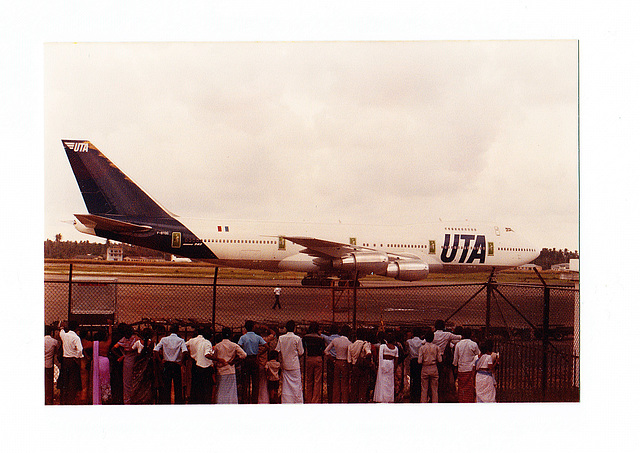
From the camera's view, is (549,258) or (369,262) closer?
(369,262)

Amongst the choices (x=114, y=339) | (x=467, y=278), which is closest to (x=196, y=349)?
(x=114, y=339)

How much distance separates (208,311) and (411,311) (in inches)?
249

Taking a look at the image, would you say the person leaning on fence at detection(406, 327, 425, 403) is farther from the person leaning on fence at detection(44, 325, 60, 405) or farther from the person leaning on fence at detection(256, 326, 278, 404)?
the person leaning on fence at detection(44, 325, 60, 405)

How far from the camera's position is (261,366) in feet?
22.2

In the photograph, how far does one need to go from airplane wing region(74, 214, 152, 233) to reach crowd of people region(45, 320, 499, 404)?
8007 mm

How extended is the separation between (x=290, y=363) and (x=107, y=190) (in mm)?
10874

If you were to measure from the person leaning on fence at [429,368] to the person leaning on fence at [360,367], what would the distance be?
72 cm

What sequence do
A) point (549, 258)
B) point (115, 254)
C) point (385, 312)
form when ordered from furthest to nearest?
point (115, 254), point (549, 258), point (385, 312)

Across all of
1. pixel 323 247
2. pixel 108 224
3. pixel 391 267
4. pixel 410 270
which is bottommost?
pixel 410 270

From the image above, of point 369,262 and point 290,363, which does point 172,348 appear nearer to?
point 290,363

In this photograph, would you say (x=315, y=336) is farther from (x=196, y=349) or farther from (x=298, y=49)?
(x=298, y=49)

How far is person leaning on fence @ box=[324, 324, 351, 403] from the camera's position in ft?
22.1

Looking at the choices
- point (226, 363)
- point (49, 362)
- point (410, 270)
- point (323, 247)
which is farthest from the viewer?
point (323, 247)

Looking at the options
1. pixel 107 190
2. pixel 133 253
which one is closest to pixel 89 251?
pixel 133 253
